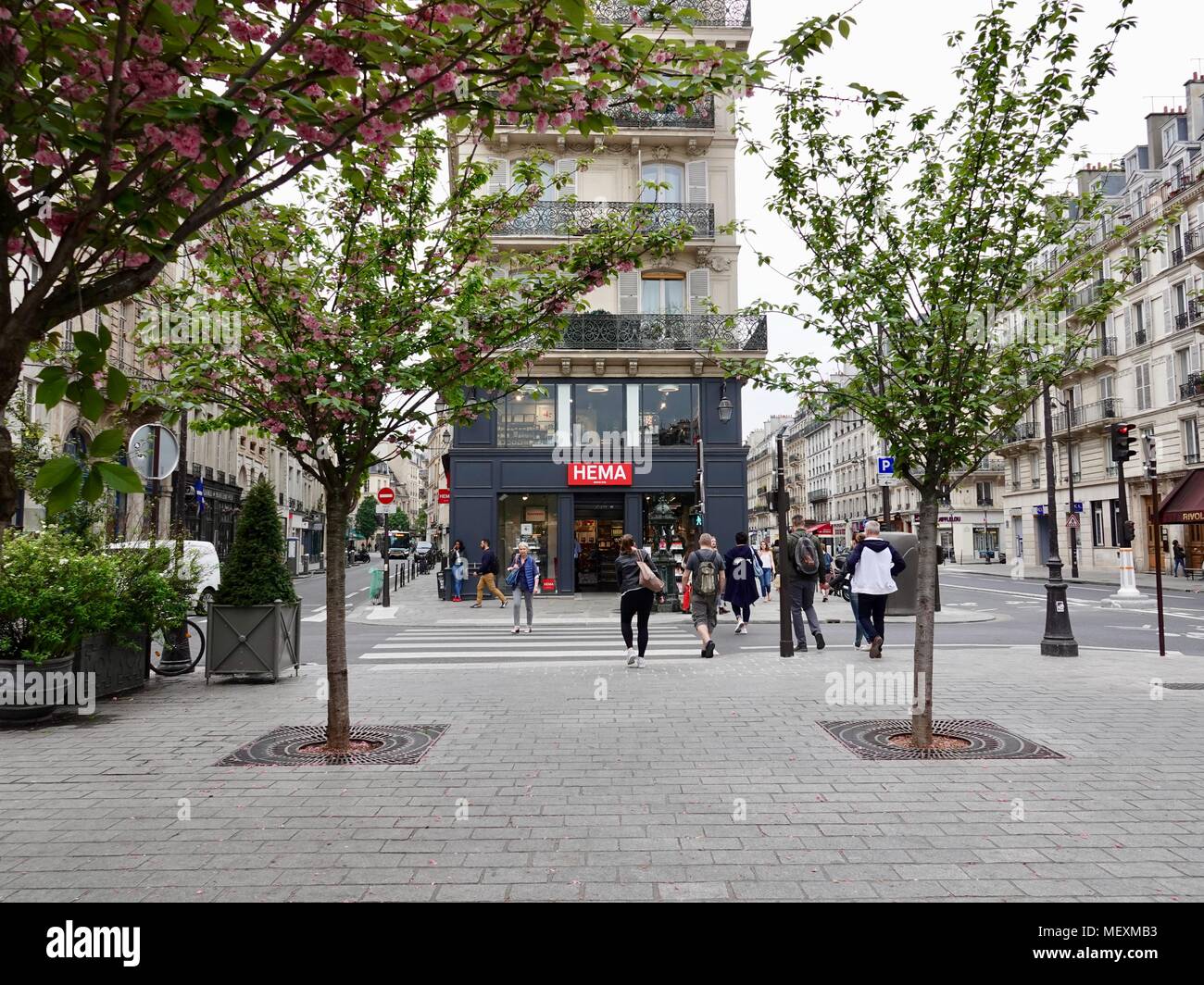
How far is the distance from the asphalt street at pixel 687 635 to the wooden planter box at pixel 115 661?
330cm

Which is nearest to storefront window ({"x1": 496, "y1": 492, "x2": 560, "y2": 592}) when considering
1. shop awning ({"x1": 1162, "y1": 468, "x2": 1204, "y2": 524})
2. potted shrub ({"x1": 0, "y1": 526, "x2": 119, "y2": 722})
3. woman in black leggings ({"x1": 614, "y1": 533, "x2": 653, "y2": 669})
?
woman in black leggings ({"x1": 614, "y1": 533, "x2": 653, "y2": 669})

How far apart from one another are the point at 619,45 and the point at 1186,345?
140ft

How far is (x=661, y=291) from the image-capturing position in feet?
90.1

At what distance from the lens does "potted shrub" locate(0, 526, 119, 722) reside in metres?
7.47

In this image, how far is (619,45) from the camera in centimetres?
390

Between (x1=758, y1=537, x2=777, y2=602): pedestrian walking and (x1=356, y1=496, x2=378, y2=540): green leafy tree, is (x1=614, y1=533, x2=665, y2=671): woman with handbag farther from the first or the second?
(x1=356, y1=496, x2=378, y2=540): green leafy tree

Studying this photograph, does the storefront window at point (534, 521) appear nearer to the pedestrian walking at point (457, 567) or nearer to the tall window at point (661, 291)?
Answer: the pedestrian walking at point (457, 567)

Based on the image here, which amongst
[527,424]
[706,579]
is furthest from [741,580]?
[527,424]

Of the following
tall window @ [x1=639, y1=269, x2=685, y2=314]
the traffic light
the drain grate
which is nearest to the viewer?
the drain grate

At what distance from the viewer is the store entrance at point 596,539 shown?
87.7 ft

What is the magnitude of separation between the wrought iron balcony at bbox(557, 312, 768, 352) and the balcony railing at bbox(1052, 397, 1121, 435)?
26.8m

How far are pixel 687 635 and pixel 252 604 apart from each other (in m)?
8.00

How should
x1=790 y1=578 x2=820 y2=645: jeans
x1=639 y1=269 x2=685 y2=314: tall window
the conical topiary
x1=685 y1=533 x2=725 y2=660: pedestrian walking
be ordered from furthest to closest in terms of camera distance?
x1=639 y1=269 x2=685 y2=314: tall window, x1=790 y1=578 x2=820 y2=645: jeans, x1=685 y1=533 x2=725 y2=660: pedestrian walking, the conical topiary

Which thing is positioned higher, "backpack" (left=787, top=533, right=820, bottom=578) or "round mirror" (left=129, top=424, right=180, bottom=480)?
"round mirror" (left=129, top=424, right=180, bottom=480)
